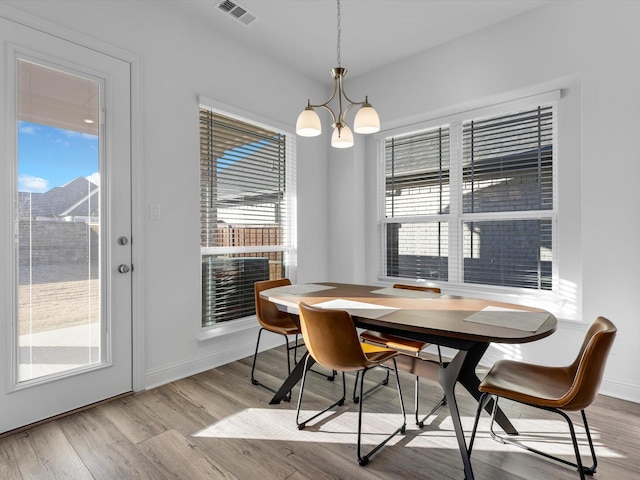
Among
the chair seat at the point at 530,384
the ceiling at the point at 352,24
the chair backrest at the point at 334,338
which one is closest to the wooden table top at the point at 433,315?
the chair backrest at the point at 334,338

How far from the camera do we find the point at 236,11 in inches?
116

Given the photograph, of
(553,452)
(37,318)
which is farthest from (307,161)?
(553,452)

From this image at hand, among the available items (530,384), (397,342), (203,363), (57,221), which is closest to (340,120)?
(397,342)

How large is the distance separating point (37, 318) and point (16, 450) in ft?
2.38

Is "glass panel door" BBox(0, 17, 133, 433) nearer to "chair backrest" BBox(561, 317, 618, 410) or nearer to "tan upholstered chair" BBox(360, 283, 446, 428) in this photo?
"tan upholstered chair" BBox(360, 283, 446, 428)

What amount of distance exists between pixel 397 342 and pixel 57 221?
2.47m

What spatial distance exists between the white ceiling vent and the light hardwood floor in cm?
301

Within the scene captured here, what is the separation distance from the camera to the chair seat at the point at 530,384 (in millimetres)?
1608

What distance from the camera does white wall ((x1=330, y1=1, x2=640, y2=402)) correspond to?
255 centimetres

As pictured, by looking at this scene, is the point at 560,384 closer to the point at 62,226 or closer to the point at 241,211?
the point at 241,211

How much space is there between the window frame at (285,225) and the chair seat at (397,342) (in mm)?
1285

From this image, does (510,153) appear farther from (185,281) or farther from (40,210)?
(40,210)

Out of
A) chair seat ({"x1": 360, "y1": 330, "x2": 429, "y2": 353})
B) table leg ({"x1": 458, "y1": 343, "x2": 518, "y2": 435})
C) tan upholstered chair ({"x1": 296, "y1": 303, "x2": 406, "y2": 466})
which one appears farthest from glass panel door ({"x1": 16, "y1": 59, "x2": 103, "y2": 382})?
table leg ({"x1": 458, "y1": 343, "x2": 518, "y2": 435})

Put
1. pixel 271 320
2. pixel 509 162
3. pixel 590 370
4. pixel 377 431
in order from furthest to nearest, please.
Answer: pixel 509 162
pixel 271 320
pixel 377 431
pixel 590 370
